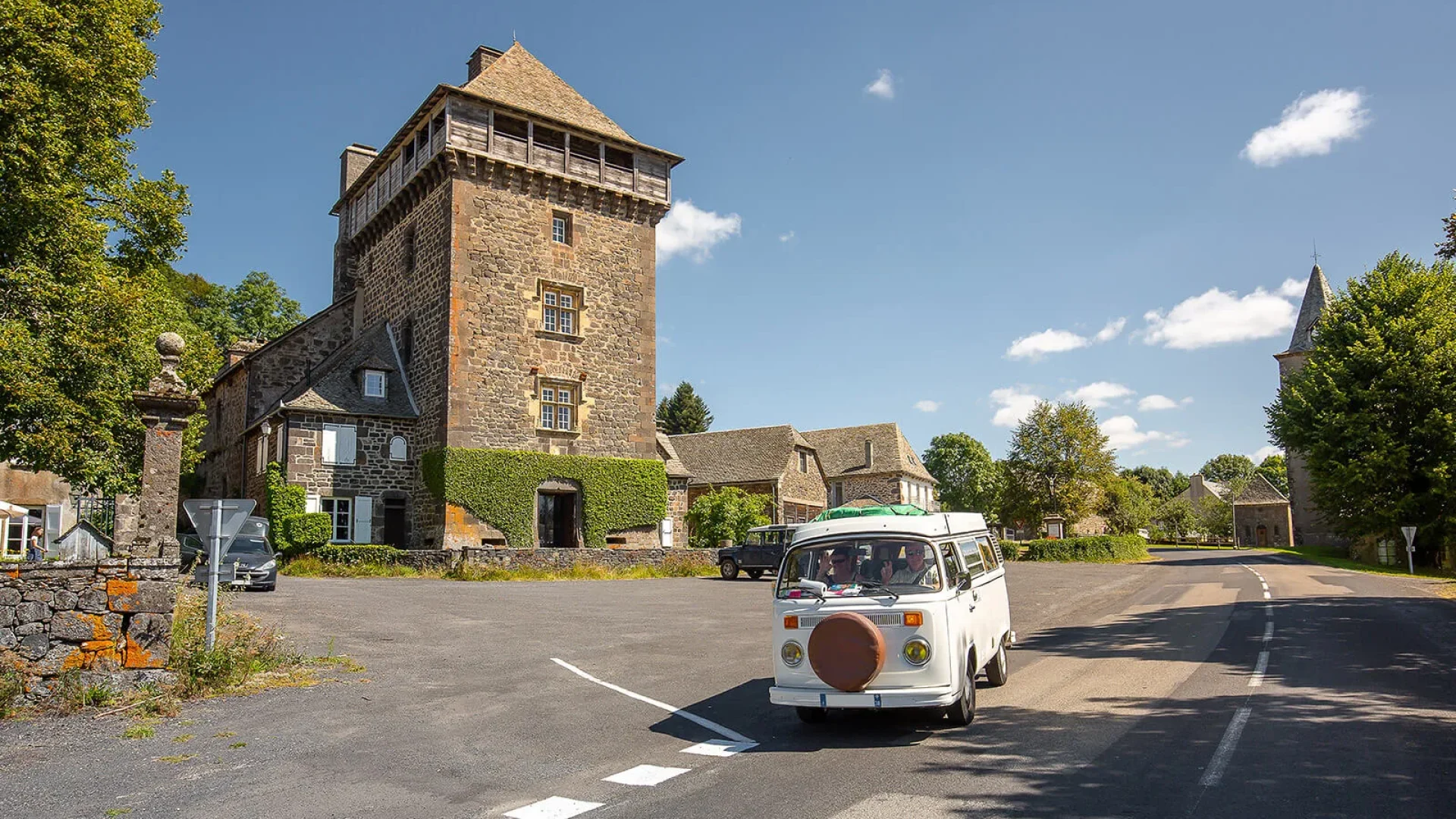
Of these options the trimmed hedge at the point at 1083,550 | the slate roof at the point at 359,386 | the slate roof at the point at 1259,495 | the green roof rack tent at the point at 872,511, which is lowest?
the trimmed hedge at the point at 1083,550

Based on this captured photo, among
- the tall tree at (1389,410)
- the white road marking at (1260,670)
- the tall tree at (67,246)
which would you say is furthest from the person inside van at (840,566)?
the tall tree at (1389,410)

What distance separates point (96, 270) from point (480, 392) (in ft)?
44.6

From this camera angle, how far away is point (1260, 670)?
10.8 metres

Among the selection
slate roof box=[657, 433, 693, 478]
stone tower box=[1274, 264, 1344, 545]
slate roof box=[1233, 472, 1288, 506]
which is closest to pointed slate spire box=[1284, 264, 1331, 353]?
stone tower box=[1274, 264, 1344, 545]

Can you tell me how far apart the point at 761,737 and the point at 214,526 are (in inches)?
271

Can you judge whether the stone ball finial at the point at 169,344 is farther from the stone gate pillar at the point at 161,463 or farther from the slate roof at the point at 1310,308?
the slate roof at the point at 1310,308

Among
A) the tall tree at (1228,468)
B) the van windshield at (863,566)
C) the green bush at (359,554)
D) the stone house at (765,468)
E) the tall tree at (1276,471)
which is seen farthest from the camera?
the tall tree at (1228,468)

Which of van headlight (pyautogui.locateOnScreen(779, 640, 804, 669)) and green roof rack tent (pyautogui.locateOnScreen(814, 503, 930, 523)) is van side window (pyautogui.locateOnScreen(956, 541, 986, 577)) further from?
van headlight (pyautogui.locateOnScreen(779, 640, 804, 669))

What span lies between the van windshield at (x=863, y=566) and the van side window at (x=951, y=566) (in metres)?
0.13

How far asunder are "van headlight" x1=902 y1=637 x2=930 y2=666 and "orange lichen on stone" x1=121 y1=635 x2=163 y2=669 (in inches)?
323

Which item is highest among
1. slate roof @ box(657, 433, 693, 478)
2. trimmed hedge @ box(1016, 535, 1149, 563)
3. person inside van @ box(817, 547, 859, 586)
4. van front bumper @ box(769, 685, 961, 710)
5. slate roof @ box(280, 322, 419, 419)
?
slate roof @ box(280, 322, 419, 419)

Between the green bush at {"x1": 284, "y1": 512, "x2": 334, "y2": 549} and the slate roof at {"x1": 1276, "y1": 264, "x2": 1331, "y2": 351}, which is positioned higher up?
the slate roof at {"x1": 1276, "y1": 264, "x2": 1331, "y2": 351}

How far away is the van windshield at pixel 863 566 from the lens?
8.33m

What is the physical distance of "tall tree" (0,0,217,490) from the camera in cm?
1658
